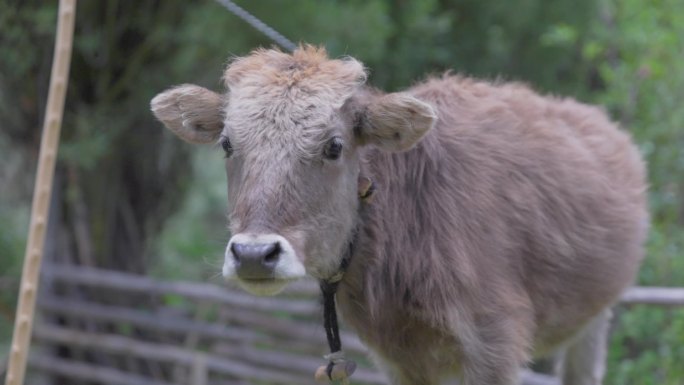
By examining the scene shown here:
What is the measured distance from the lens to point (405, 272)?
381cm

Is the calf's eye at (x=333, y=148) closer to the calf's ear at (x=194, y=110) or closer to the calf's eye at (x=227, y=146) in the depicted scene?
the calf's eye at (x=227, y=146)

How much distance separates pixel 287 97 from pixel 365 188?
480mm

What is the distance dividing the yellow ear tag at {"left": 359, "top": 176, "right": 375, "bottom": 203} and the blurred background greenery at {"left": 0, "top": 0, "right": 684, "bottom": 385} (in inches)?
141

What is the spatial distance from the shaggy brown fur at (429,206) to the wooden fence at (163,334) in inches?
161

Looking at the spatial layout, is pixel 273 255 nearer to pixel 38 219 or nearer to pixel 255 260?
pixel 255 260

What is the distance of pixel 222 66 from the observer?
7941 millimetres

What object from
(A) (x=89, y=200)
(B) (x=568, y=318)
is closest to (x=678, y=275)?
(B) (x=568, y=318)

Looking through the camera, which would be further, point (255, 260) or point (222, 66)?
point (222, 66)

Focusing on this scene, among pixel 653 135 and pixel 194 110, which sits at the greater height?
pixel 653 135

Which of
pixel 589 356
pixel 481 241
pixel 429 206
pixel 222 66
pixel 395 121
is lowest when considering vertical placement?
pixel 589 356

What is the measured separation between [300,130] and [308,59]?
38cm

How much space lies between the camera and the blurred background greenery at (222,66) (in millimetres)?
7449

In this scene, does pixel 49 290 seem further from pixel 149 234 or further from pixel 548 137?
pixel 548 137

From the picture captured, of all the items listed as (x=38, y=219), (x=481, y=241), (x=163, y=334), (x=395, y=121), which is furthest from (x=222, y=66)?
(x=38, y=219)
